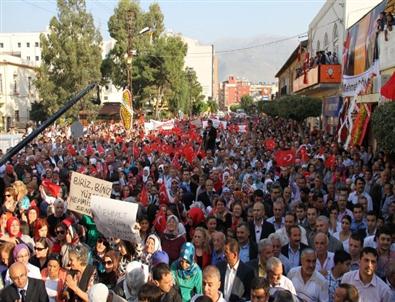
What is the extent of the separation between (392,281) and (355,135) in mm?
10556

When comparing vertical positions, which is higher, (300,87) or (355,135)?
(300,87)

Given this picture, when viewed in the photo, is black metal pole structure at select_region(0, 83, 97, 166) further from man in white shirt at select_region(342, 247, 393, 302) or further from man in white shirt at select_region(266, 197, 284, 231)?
man in white shirt at select_region(342, 247, 393, 302)

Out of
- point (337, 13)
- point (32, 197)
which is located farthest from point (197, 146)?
point (337, 13)

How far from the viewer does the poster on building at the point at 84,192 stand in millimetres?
7656

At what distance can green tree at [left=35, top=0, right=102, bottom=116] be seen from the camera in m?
45.1

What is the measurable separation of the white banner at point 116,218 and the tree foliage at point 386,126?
649 cm

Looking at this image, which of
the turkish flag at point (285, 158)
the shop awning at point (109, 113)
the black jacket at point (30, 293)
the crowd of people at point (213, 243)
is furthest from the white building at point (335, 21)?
the shop awning at point (109, 113)

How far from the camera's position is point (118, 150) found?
19.2 m

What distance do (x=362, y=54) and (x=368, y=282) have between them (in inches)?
698

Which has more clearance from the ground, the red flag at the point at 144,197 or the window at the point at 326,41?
the window at the point at 326,41

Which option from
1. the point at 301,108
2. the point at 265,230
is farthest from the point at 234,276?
the point at 301,108

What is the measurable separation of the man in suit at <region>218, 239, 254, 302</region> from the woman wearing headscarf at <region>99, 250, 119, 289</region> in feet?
3.50

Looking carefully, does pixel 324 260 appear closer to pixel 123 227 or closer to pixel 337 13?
pixel 123 227

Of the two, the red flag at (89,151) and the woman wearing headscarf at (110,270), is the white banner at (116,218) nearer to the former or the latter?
the woman wearing headscarf at (110,270)
